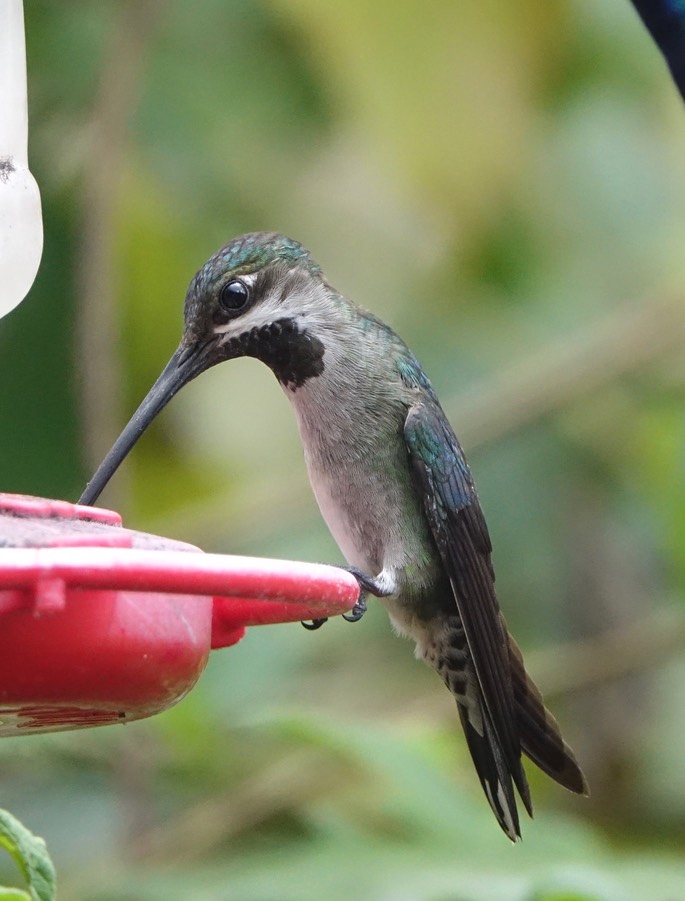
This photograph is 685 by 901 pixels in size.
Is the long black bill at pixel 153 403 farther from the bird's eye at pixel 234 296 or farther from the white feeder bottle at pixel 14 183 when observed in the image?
the white feeder bottle at pixel 14 183

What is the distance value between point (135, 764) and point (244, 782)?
0.34 metres

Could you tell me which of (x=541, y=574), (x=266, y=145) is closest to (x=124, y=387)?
(x=266, y=145)

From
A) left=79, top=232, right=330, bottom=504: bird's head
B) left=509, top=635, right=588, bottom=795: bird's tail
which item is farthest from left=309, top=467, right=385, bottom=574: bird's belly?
left=509, top=635, right=588, bottom=795: bird's tail

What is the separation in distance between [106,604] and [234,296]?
4.95ft

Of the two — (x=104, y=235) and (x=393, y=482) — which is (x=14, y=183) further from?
(x=104, y=235)

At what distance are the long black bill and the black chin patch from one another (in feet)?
0.87

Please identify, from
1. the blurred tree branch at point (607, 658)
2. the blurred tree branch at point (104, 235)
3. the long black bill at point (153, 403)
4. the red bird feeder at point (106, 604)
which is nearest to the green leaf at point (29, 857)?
the red bird feeder at point (106, 604)

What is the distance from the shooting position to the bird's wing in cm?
344

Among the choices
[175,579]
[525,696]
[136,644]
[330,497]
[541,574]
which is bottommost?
[541,574]

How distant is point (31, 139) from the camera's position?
5.39 m

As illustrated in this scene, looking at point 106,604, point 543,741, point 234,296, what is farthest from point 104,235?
point 106,604

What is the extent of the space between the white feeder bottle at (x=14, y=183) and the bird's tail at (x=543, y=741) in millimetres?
1536

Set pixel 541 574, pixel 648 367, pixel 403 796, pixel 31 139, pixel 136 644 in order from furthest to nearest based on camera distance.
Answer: pixel 541 574
pixel 648 367
pixel 31 139
pixel 403 796
pixel 136 644

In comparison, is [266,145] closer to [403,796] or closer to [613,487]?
[613,487]
